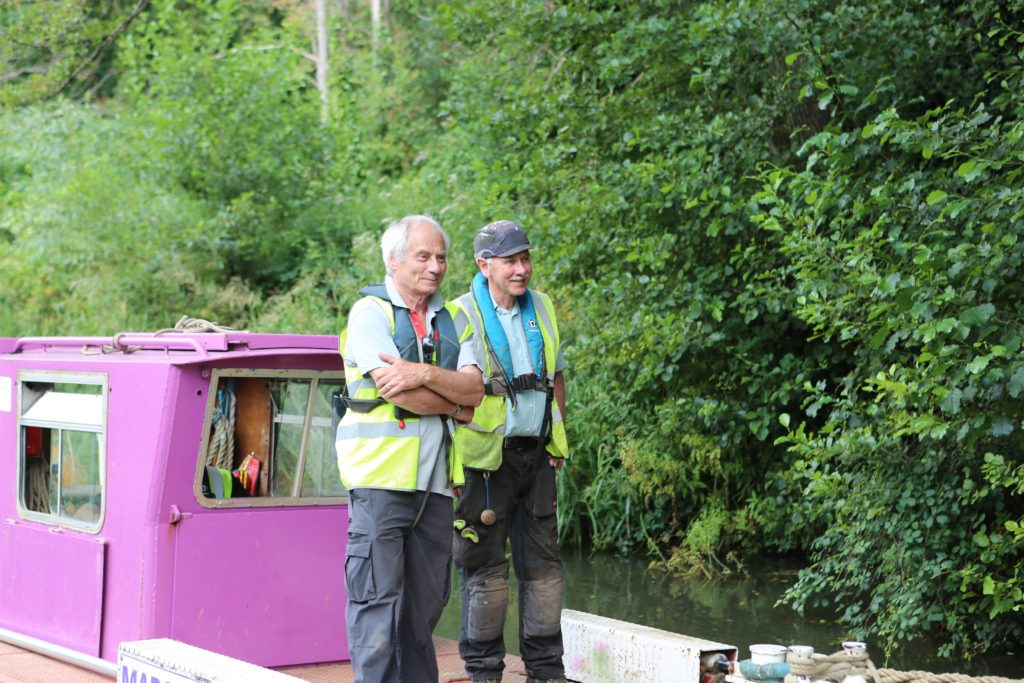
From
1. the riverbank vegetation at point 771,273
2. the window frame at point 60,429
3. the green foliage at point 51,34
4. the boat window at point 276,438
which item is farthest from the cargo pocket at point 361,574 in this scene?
the green foliage at point 51,34

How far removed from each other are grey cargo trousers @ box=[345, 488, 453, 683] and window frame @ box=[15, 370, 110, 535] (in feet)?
5.12

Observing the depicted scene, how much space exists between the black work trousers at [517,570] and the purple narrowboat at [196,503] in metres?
0.77

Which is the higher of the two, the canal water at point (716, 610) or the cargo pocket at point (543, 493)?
the cargo pocket at point (543, 493)

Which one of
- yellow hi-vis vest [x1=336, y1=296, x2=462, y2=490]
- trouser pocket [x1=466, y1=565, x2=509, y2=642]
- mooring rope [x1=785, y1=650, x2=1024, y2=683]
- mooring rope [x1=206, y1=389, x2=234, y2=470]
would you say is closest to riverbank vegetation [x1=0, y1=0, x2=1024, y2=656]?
mooring rope [x1=785, y1=650, x2=1024, y2=683]

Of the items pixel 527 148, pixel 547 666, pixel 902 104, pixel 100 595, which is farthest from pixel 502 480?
pixel 527 148

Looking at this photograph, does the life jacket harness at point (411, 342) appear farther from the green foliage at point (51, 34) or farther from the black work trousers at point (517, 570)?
the green foliage at point (51, 34)

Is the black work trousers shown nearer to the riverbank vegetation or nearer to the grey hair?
the grey hair

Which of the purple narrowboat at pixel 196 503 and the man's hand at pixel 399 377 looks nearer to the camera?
the man's hand at pixel 399 377

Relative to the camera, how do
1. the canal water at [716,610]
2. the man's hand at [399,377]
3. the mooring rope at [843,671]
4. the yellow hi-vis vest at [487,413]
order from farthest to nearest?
the canal water at [716,610]
the yellow hi-vis vest at [487,413]
the man's hand at [399,377]
the mooring rope at [843,671]

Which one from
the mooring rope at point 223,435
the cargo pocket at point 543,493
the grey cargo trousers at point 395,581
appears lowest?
the grey cargo trousers at point 395,581

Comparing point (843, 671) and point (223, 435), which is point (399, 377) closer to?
point (223, 435)

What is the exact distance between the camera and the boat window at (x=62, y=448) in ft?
18.2

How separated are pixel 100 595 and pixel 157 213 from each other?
12.5 metres

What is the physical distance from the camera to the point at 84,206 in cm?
1741
